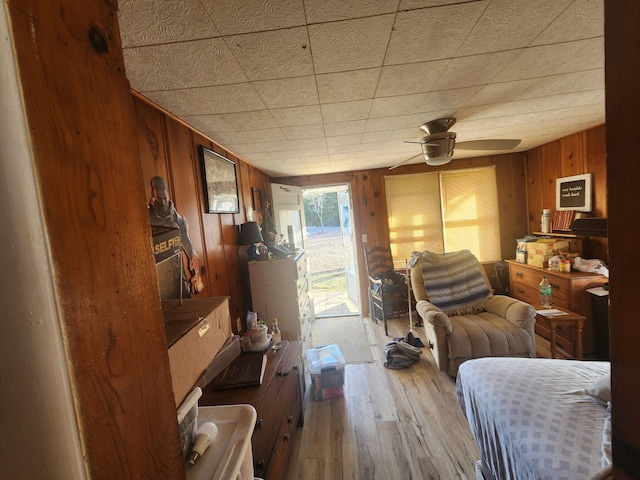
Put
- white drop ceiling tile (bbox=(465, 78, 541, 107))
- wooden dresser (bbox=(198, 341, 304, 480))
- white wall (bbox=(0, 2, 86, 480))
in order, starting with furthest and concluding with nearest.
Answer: white drop ceiling tile (bbox=(465, 78, 541, 107)) < wooden dresser (bbox=(198, 341, 304, 480)) < white wall (bbox=(0, 2, 86, 480))

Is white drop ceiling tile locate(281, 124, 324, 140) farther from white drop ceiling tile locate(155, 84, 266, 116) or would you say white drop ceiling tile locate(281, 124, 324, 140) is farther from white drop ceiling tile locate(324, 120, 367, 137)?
white drop ceiling tile locate(155, 84, 266, 116)

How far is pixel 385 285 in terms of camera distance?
3871 mm

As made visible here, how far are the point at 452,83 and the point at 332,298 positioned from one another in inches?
173

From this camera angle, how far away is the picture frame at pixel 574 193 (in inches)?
113

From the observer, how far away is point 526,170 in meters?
3.94

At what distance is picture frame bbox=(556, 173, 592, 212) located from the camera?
9.45ft

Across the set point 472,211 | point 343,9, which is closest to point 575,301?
point 472,211

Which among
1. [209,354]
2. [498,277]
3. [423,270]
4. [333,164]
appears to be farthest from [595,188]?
[209,354]

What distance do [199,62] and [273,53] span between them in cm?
30

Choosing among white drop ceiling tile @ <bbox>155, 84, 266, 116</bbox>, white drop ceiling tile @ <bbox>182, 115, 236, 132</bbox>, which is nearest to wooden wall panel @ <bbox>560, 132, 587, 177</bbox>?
white drop ceiling tile @ <bbox>155, 84, 266, 116</bbox>

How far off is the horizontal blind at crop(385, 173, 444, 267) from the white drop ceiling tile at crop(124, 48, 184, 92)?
3312 mm

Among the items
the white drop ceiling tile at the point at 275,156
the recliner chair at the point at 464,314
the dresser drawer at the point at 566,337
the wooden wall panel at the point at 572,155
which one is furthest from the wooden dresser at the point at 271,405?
the wooden wall panel at the point at 572,155

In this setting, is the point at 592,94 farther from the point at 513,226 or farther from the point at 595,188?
the point at 513,226

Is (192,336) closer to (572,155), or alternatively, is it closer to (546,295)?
(546,295)
